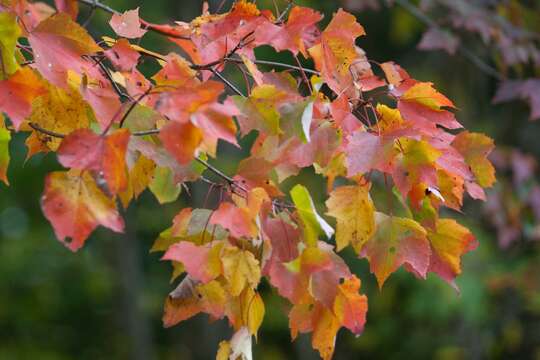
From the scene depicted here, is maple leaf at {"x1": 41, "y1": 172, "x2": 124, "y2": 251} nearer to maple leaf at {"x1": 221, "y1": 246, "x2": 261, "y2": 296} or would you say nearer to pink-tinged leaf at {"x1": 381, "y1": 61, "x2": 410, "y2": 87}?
maple leaf at {"x1": 221, "y1": 246, "x2": 261, "y2": 296}

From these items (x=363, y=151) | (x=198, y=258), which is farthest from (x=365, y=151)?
(x=198, y=258)

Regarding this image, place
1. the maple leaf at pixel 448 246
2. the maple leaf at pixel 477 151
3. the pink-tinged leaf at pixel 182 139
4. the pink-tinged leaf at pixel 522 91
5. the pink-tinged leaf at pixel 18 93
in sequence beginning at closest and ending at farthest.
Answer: the pink-tinged leaf at pixel 182 139, the pink-tinged leaf at pixel 18 93, the maple leaf at pixel 448 246, the maple leaf at pixel 477 151, the pink-tinged leaf at pixel 522 91

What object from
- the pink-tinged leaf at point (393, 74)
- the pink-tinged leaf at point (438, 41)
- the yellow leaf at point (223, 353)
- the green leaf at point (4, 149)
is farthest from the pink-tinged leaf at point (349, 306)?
the pink-tinged leaf at point (438, 41)

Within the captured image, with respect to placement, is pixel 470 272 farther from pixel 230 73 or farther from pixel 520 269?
pixel 230 73

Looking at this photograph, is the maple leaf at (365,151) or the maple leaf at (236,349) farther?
the maple leaf at (236,349)

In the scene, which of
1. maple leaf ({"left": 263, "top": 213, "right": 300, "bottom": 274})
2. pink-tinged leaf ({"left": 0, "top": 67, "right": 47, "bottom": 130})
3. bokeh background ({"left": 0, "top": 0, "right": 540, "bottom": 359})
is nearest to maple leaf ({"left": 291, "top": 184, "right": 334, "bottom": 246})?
maple leaf ({"left": 263, "top": 213, "right": 300, "bottom": 274})

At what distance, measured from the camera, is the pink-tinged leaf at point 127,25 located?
5.10ft

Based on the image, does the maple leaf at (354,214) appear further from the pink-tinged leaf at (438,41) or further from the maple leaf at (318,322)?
the pink-tinged leaf at (438,41)

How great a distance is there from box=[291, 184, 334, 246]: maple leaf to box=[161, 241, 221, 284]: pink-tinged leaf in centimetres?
16

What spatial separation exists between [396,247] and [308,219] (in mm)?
185

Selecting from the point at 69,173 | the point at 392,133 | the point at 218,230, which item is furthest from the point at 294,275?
the point at 69,173

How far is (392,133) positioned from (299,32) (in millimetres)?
253

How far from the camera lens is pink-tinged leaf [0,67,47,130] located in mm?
1191

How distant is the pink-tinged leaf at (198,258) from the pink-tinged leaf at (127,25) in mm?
491
